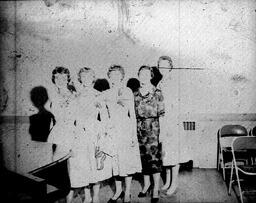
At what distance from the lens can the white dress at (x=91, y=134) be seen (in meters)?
3.15

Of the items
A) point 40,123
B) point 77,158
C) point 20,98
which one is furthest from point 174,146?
point 20,98

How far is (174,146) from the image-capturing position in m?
3.22

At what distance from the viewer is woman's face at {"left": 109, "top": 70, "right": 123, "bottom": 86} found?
127 inches

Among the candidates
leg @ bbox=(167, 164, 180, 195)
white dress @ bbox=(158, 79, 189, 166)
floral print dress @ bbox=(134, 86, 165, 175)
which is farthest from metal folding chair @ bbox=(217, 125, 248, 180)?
floral print dress @ bbox=(134, 86, 165, 175)

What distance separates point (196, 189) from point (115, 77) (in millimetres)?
1751

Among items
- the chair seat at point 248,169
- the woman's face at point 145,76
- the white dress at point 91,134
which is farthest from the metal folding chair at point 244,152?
the white dress at point 91,134

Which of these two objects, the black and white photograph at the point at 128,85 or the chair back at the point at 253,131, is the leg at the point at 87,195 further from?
the chair back at the point at 253,131

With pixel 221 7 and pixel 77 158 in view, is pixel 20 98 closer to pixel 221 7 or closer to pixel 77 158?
pixel 77 158

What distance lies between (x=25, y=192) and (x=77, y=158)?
2.79 feet

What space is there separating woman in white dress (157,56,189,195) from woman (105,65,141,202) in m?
0.37

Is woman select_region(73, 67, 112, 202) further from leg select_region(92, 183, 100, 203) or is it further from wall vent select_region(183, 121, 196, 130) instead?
wall vent select_region(183, 121, 196, 130)

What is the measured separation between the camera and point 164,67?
3.21 meters

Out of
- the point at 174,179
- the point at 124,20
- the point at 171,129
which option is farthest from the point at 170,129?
the point at 124,20

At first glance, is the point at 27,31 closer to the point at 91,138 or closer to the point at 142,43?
the point at 142,43
